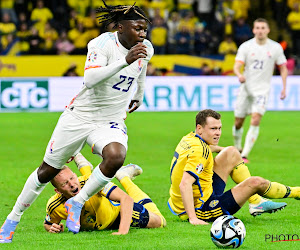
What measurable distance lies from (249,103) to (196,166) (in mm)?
6650

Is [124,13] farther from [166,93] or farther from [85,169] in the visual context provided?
[166,93]

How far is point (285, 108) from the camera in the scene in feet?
67.8

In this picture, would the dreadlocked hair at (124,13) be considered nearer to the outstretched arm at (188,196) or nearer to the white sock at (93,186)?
the white sock at (93,186)

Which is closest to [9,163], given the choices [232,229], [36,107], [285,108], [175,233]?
[175,233]

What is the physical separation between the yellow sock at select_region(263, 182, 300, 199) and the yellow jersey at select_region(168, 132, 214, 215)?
0.57 metres

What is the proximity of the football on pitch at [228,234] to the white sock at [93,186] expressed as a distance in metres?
1.04

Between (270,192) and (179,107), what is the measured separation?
1397 centimetres

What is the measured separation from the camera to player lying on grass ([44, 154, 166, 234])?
6.53 meters

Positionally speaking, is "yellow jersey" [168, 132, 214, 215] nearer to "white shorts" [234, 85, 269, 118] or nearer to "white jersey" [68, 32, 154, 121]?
"white jersey" [68, 32, 154, 121]

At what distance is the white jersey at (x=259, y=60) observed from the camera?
523 inches

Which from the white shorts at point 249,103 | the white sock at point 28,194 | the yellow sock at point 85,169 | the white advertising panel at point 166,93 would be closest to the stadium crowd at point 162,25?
the white advertising panel at point 166,93

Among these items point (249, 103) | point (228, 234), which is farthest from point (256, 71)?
point (228, 234)

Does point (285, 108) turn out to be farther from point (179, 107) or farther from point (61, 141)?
point (61, 141)

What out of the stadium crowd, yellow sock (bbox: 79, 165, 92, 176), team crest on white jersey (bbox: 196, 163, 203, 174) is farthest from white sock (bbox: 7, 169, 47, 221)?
the stadium crowd
